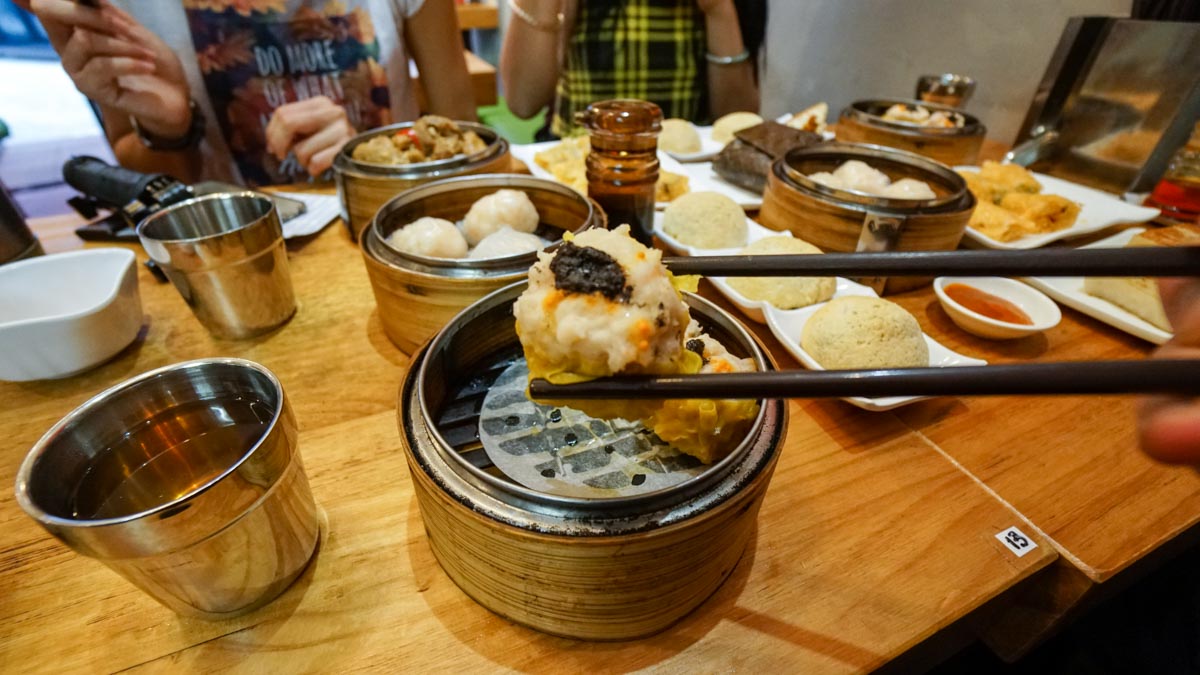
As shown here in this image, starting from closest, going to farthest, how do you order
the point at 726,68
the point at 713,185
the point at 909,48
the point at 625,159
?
the point at 625,159, the point at 713,185, the point at 726,68, the point at 909,48

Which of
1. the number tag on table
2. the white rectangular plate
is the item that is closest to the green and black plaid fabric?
the white rectangular plate

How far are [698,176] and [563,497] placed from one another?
270 cm

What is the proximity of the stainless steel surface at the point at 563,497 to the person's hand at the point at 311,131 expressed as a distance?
229cm

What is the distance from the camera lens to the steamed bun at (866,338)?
1788mm

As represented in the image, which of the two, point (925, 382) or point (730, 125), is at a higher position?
point (925, 382)

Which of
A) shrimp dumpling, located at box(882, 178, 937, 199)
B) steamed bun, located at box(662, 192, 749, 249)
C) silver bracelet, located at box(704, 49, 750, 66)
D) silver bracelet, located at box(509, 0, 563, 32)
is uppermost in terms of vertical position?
silver bracelet, located at box(509, 0, 563, 32)

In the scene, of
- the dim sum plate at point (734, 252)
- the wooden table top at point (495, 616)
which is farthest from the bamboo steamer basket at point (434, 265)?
the dim sum plate at point (734, 252)

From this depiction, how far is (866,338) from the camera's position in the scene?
1.80 m

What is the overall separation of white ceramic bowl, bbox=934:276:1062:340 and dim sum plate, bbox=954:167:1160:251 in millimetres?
223

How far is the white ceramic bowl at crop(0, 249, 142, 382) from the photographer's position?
174 cm

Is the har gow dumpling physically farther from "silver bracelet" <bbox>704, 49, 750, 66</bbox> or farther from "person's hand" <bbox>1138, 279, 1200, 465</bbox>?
"silver bracelet" <bbox>704, 49, 750, 66</bbox>

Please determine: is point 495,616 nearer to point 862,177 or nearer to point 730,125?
point 862,177

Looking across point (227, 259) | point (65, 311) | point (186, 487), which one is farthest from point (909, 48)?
point (65, 311)

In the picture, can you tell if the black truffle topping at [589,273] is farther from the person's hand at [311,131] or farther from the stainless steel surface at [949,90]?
the stainless steel surface at [949,90]
